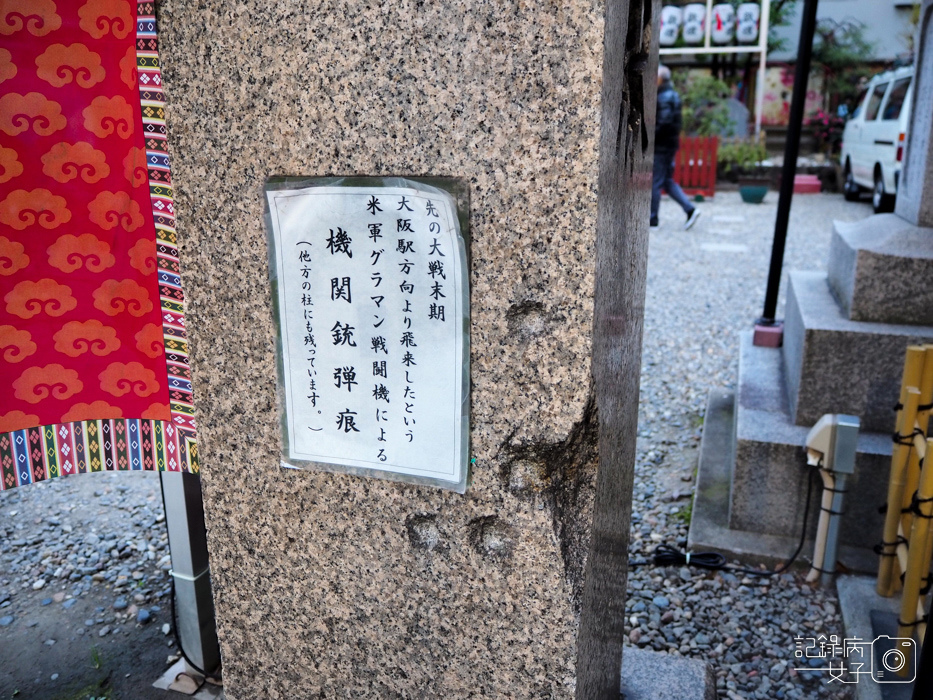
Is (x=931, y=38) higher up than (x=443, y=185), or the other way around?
(x=931, y=38)

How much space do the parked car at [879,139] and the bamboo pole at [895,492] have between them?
704 centimetres

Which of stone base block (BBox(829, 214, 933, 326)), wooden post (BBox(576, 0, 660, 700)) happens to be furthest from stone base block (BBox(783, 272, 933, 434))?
wooden post (BBox(576, 0, 660, 700))

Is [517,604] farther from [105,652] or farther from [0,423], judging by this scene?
[105,652]

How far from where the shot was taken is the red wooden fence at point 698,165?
1134 cm

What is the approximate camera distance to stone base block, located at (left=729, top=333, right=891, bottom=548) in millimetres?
2576

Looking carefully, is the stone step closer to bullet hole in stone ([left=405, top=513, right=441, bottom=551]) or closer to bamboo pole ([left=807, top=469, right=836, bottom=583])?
bamboo pole ([left=807, top=469, right=836, bottom=583])

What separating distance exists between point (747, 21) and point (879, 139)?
582cm

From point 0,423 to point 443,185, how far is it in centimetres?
106

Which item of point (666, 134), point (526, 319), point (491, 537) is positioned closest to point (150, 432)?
point (491, 537)

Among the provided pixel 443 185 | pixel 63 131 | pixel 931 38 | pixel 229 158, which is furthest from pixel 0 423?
pixel 931 38

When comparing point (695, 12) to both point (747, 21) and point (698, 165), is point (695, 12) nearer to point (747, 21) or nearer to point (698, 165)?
point (747, 21)

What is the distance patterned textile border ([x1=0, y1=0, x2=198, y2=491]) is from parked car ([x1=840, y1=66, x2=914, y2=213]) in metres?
8.62

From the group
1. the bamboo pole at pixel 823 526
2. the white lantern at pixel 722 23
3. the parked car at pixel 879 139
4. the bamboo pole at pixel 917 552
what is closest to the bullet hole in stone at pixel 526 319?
the bamboo pole at pixel 917 552

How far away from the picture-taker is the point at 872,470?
256 cm
